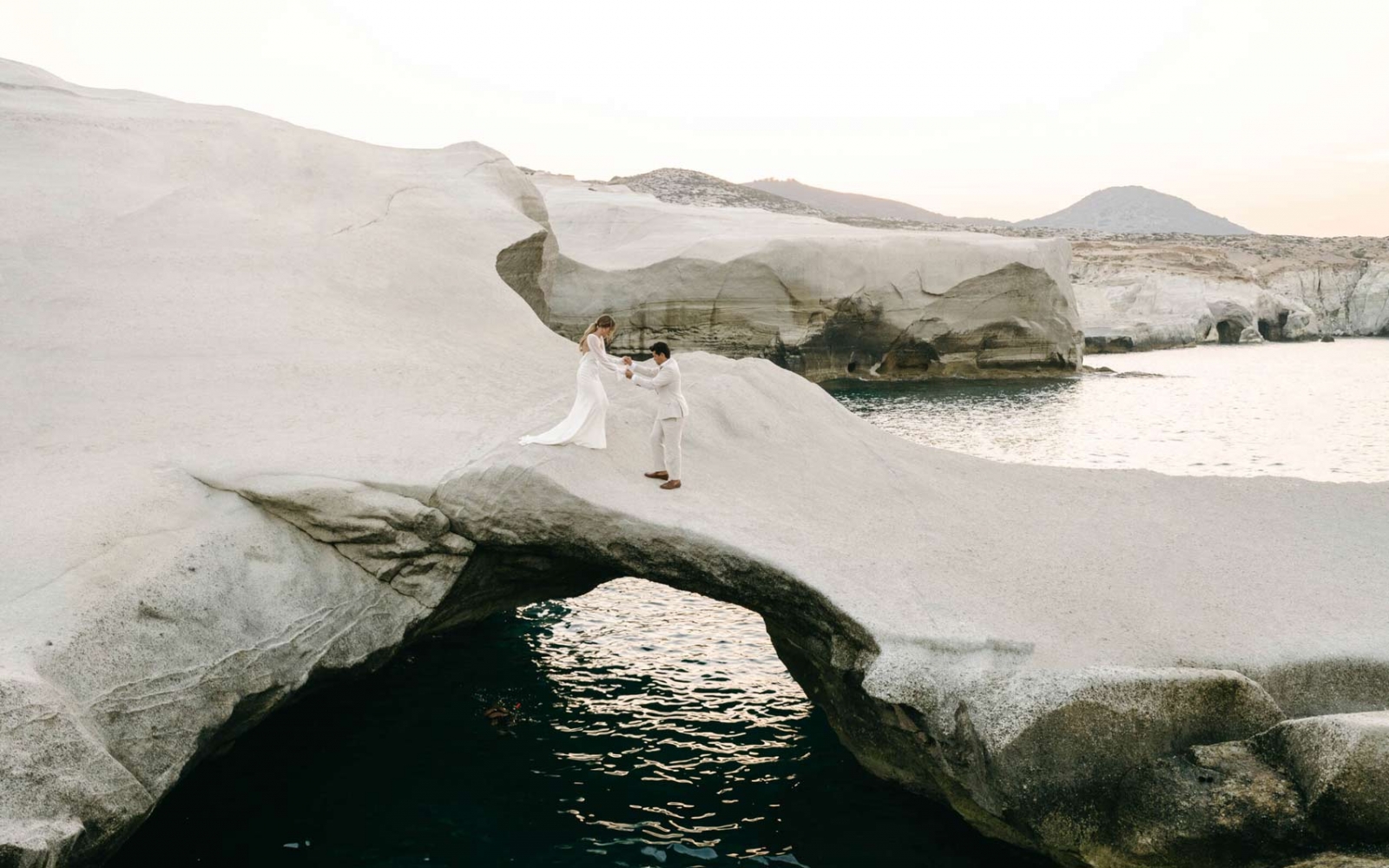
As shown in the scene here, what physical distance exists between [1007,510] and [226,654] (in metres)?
7.85

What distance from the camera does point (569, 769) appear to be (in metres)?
9.24

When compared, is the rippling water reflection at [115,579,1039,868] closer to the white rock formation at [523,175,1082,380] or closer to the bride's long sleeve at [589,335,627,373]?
the bride's long sleeve at [589,335,627,373]

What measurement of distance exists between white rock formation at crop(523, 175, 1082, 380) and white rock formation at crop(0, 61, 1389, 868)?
23442mm

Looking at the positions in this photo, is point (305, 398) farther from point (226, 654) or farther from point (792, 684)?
point (792, 684)

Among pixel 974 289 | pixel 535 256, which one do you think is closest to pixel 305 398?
pixel 535 256

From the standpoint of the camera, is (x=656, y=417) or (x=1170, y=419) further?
(x=1170, y=419)

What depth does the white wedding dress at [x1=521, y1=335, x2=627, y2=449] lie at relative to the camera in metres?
9.86

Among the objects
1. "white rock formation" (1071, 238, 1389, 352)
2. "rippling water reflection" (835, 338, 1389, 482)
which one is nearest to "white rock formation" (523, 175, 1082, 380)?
"rippling water reflection" (835, 338, 1389, 482)

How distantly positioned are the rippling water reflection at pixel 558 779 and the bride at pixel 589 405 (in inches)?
112

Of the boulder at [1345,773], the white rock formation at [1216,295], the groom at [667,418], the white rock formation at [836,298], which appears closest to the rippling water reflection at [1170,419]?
the white rock formation at [836,298]

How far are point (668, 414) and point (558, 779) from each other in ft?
11.5

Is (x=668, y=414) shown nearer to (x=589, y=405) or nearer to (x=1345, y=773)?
(x=589, y=405)

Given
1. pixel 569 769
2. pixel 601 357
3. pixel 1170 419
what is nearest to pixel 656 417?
pixel 601 357

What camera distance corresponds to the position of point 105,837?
6742 mm
